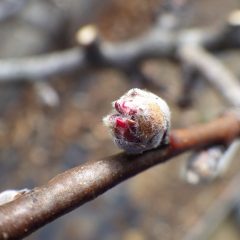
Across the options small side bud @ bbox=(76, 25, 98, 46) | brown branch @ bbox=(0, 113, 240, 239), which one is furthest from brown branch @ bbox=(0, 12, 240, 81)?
brown branch @ bbox=(0, 113, 240, 239)

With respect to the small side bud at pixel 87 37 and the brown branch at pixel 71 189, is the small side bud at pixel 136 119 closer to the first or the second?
the brown branch at pixel 71 189

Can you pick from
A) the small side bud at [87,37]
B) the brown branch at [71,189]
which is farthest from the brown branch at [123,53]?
the brown branch at [71,189]

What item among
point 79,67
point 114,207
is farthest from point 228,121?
point 114,207

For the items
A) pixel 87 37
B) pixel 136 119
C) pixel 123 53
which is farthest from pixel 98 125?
pixel 136 119

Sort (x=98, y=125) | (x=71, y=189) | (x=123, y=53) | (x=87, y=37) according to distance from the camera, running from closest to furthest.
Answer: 1. (x=71, y=189)
2. (x=87, y=37)
3. (x=123, y=53)
4. (x=98, y=125)

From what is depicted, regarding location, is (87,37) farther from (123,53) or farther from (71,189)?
(71,189)

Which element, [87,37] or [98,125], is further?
[98,125]

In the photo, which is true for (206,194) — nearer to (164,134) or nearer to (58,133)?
(58,133)
